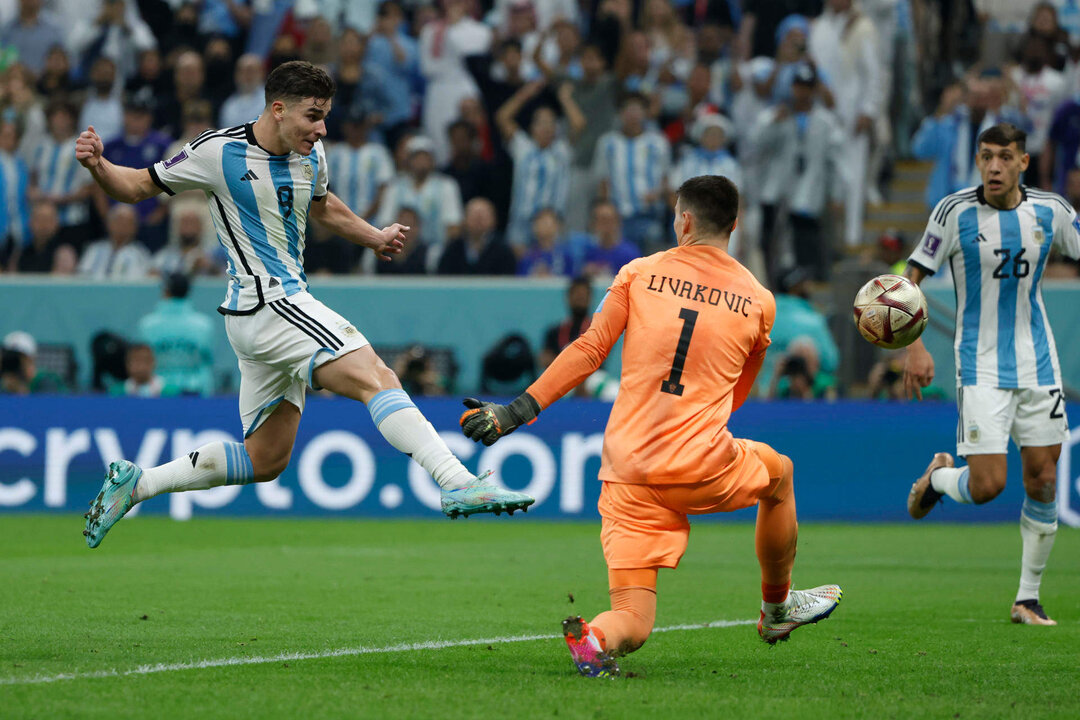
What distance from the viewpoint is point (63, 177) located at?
1723 cm

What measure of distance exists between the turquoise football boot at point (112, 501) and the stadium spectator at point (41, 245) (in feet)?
33.4

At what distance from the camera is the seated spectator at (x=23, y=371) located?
15.0 metres

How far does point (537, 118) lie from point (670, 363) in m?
11.4

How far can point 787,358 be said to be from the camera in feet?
48.4

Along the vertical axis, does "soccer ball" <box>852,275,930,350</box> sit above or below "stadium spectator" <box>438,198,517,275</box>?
below

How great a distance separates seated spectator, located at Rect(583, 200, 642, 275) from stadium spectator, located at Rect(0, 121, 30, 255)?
6.55m

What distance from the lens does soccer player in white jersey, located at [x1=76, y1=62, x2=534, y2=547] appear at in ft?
21.9

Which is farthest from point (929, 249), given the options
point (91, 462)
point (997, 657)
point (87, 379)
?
point (87, 379)

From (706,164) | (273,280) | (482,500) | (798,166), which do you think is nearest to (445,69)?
(706,164)

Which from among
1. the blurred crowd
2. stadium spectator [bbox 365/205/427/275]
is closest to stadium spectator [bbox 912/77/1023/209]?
the blurred crowd

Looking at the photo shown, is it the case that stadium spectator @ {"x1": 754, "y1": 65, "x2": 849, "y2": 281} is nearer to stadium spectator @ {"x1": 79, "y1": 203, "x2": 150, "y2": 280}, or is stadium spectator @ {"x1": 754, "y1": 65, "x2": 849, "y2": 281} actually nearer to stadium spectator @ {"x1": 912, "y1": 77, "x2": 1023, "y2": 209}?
stadium spectator @ {"x1": 912, "y1": 77, "x2": 1023, "y2": 209}

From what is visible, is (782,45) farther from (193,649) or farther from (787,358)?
(193,649)

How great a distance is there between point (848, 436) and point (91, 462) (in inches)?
282

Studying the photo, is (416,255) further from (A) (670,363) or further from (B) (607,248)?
(A) (670,363)
